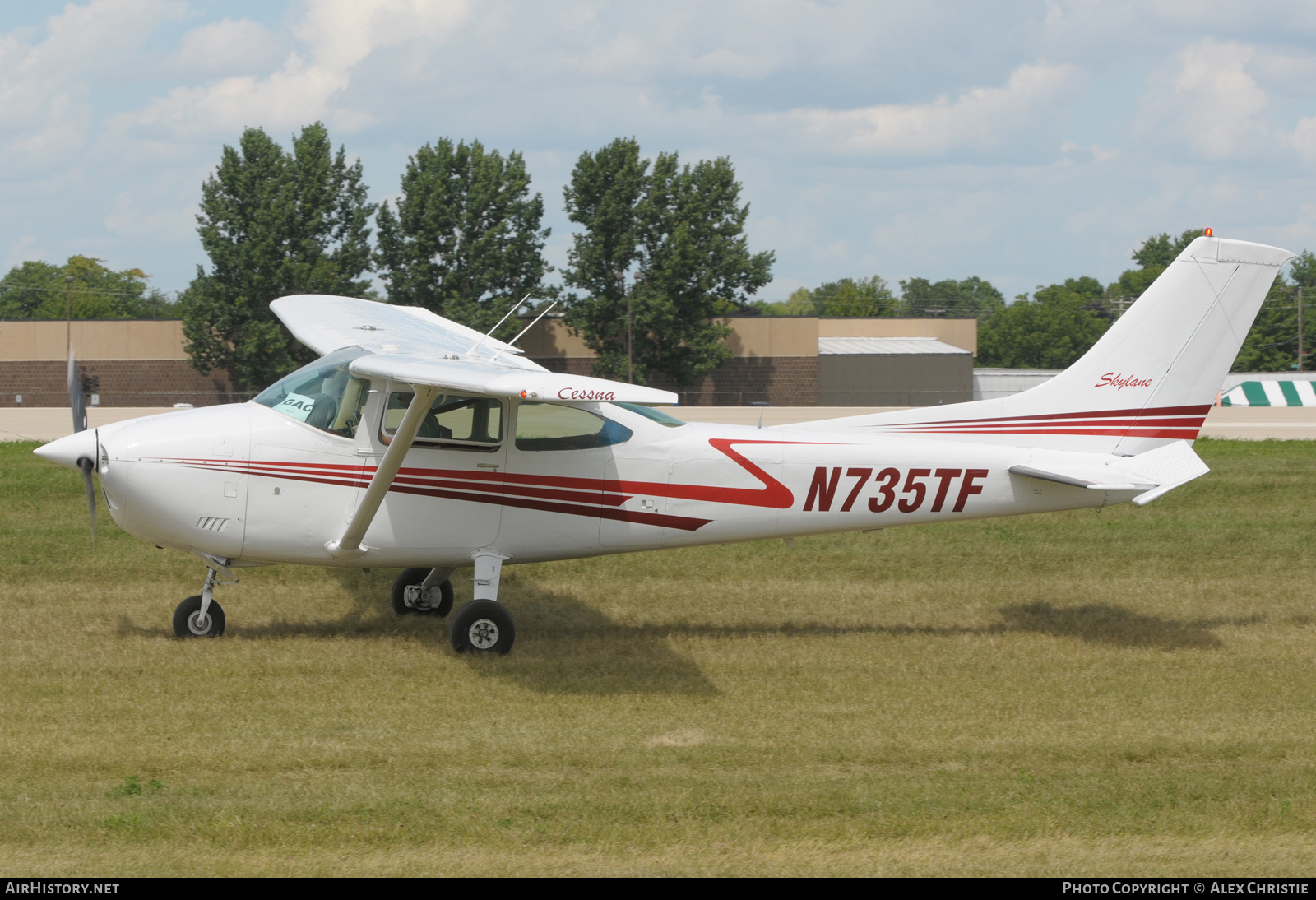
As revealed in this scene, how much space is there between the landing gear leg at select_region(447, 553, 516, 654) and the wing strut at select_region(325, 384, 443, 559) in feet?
3.13

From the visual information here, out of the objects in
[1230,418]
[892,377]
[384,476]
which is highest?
[892,377]

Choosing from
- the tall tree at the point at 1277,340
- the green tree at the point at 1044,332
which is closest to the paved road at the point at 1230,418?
the tall tree at the point at 1277,340

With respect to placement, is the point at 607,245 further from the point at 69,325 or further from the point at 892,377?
the point at 69,325

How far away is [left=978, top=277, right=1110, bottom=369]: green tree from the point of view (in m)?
112

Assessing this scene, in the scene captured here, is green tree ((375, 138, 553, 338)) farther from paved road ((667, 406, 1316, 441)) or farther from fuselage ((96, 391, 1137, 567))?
fuselage ((96, 391, 1137, 567))

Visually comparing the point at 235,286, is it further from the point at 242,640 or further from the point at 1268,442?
the point at 242,640

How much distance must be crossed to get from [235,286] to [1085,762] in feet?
168

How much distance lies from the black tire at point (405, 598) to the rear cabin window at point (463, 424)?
1.89 metres

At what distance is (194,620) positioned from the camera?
9.77 m

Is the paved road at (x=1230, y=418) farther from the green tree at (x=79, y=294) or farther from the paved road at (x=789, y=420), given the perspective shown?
the green tree at (x=79, y=294)

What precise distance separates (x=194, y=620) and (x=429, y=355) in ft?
9.57

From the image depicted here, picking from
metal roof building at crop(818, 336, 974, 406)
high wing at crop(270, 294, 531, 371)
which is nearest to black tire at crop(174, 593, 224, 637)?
high wing at crop(270, 294, 531, 371)

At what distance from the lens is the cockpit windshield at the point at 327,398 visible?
937cm

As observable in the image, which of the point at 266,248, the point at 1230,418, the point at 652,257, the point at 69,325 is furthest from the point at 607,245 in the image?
the point at 69,325
